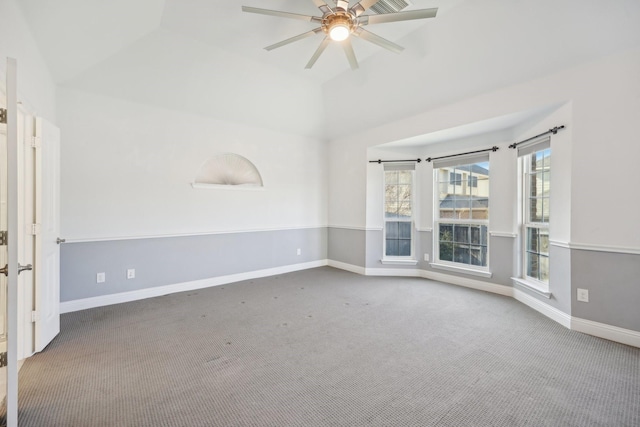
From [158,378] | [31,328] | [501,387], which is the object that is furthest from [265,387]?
[31,328]

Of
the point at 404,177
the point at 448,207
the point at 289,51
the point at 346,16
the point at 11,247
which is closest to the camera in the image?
the point at 11,247

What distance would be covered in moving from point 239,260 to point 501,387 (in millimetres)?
3738

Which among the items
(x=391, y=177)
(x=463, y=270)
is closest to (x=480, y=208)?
(x=463, y=270)

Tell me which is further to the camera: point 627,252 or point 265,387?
point 627,252

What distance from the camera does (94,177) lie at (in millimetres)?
3451

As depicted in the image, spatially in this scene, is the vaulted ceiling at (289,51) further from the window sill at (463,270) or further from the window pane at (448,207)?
the window sill at (463,270)

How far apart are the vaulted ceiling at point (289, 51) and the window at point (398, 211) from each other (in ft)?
3.36

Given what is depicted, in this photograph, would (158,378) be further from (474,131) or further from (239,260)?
(474,131)

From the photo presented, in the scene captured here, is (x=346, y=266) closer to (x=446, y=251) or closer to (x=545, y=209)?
(x=446, y=251)

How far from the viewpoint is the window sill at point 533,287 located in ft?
10.5

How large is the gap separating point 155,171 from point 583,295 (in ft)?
16.6

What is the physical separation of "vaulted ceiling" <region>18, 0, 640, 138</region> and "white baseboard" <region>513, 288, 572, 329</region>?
98.3 inches

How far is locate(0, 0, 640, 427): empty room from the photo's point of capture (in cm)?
192

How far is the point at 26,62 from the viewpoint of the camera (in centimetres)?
232
